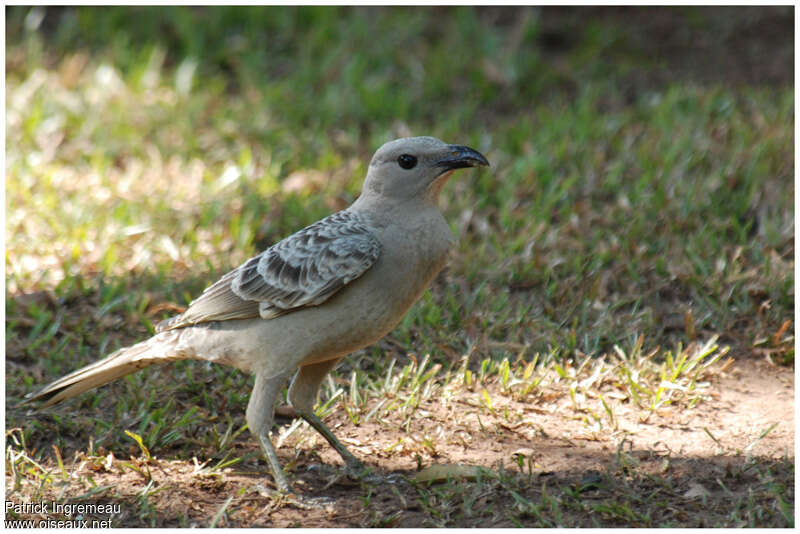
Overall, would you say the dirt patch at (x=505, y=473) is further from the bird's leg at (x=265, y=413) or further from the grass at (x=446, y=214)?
the bird's leg at (x=265, y=413)

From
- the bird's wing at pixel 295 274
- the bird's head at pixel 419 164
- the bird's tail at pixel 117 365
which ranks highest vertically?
the bird's head at pixel 419 164

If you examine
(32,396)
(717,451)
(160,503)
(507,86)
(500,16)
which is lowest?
(717,451)

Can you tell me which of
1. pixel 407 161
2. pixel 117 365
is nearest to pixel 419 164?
pixel 407 161

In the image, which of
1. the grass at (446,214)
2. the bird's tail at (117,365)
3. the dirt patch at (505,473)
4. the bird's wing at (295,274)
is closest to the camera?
the dirt patch at (505,473)

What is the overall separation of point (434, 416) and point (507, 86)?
445 centimetres

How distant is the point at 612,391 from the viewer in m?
5.09

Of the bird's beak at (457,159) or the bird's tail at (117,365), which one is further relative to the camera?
the bird's tail at (117,365)

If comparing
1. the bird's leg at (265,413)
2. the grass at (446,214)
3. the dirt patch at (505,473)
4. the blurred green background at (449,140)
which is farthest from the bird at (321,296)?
the blurred green background at (449,140)

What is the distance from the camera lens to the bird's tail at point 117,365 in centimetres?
454

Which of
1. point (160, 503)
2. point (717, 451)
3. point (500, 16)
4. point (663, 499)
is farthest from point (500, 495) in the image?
point (500, 16)

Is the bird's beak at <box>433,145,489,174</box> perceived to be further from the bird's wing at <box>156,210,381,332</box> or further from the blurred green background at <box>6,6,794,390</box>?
the blurred green background at <box>6,6,794,390</box>

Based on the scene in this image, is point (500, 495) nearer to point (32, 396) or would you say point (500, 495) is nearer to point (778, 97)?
point (32, 396)

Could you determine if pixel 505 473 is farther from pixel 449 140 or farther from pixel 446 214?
pixel 449 140

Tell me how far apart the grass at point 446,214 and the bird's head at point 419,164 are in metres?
1.14
